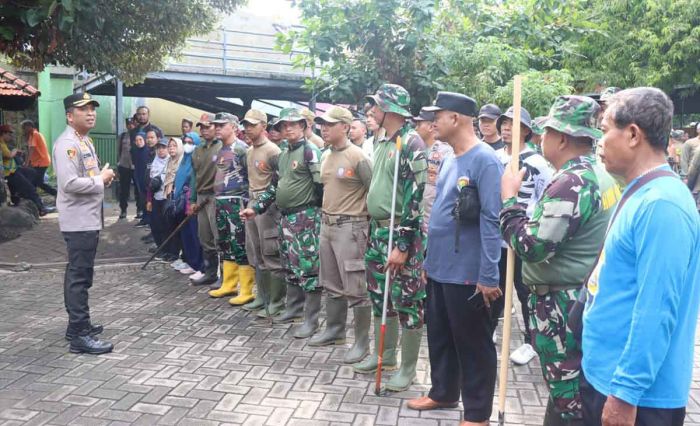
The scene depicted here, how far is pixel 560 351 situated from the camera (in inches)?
110

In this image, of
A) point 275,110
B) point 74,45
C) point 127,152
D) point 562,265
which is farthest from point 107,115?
point 562,265

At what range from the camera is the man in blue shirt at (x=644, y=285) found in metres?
1.90

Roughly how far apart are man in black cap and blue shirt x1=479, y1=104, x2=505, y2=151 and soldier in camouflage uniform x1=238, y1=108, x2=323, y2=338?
169cm

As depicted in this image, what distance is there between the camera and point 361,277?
5.00m

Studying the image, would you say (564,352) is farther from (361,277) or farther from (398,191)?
(361,277)

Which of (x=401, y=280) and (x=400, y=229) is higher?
(x=400, y=229)

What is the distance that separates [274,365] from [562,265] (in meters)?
2.91

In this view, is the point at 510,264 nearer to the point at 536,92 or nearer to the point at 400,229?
the point at 400,229

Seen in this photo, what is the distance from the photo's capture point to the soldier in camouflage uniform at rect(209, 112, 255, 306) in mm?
6785

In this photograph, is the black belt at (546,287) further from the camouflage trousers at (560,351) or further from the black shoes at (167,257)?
the black shoes at (167,257)

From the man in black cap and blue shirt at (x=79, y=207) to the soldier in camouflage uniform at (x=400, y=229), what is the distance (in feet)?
7.83

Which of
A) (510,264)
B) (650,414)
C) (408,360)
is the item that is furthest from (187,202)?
(650,414)

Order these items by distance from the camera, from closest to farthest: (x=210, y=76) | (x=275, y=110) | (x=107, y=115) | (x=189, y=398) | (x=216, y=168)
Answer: (x=189, y=398), (x=216, y=168), (x=210, y=76), (x=107, y=115), (x=275, y=110)

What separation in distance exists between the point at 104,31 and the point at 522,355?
6677 millimetres
